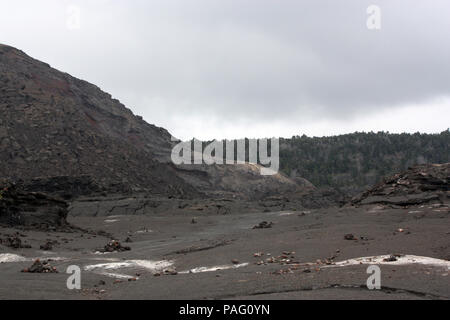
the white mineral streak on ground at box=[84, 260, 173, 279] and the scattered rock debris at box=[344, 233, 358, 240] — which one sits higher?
the scattered rock debris at box=[344, 233, 358, 240]

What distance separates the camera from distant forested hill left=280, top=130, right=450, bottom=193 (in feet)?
253

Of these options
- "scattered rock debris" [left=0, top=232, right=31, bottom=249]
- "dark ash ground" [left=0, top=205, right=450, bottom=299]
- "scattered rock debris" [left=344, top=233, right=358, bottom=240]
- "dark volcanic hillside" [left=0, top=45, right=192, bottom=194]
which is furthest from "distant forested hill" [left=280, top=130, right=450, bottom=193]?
"scattered rock debris" [left=344, top=233, right=358, bottom=240]


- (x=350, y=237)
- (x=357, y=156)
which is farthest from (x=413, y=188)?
(x=357, y=156)

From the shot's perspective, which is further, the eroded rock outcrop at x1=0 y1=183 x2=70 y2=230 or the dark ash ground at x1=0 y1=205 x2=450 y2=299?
the eroded rock outcrop at x1=0 y1=183 x2=70 y2=230

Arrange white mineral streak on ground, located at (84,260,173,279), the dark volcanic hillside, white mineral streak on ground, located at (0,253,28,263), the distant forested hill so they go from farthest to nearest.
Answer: the distant forested hill → the dark volcanic hillside → white mineral streak on ground, located at (0,253,28,263) → white mineral streak on ground, located at (84,260,173,279)

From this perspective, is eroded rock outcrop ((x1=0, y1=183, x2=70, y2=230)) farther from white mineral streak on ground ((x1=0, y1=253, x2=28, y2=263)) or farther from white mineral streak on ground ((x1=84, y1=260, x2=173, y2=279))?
white mineral streak on ground ((x1=84, y1=260, x2=173, y2=279))

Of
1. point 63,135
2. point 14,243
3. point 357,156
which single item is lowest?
point 14,243

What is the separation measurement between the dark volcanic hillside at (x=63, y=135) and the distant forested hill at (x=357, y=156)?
1141 inches

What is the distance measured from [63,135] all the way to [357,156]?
175 ft

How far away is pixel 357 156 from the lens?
277ft

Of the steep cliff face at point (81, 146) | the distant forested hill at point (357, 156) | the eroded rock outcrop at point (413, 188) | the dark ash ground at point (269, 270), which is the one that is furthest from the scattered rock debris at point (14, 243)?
the distant forested hill at point (357, 156)

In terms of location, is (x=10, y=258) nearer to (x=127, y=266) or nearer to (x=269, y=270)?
(x=127, y=266)

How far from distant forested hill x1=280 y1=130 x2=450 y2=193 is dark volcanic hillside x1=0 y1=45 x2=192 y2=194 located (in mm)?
28983

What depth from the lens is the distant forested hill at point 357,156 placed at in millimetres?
77188
